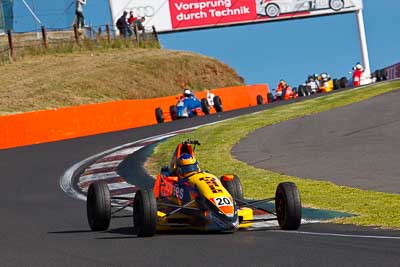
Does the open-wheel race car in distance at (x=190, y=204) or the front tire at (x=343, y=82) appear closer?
the open-wheel race car in distance at (x=190, y=204)

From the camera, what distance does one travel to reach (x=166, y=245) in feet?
32.1

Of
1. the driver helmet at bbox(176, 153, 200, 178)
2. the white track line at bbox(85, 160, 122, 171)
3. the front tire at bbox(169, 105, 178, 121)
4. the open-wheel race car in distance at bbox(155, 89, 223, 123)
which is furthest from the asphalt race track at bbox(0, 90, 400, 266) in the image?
the front tire at bbox(169, 105, 178, 121)

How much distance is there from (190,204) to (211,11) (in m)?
49.4

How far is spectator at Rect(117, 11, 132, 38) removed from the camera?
56188 mm

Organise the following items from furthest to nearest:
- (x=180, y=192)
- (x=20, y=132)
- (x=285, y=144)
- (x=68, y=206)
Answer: (x=20, y=132)
(x=285, y=144)
(x=68, y=206)
(x=180, y=192)

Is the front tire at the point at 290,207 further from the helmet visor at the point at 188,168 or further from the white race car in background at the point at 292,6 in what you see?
the white race car in background at the point at 292,6

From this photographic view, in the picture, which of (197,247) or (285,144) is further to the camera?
(285,144)

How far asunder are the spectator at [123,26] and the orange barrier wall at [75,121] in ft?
66.1

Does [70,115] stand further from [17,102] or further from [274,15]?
[274,15]

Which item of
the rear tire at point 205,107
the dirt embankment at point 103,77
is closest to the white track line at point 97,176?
the rear tire at point 205,107

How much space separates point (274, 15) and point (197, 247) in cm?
5161

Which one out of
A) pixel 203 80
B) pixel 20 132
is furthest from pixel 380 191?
pixel 203 80

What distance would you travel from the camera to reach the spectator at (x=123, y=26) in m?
56.2

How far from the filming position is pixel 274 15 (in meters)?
60.2
